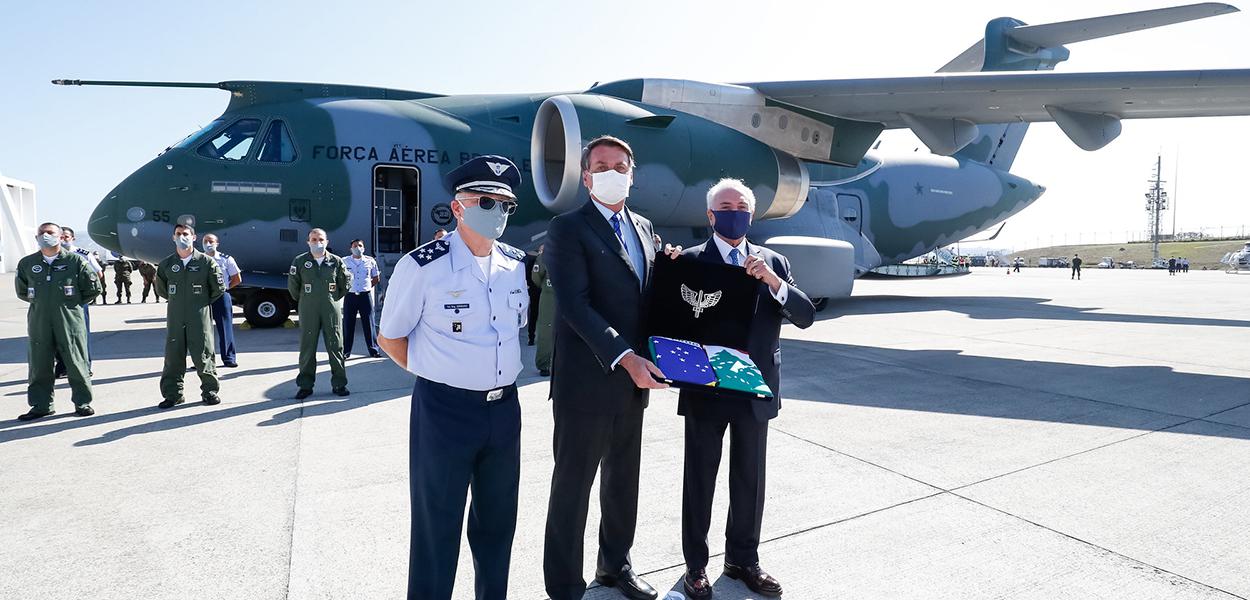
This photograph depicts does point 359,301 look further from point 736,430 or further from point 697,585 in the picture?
point 697,585

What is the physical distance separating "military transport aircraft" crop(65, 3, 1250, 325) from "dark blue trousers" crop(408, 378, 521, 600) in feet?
22.6

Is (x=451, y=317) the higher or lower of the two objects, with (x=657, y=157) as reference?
lower

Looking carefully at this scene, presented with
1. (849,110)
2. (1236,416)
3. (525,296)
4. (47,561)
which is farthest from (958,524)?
(849,110)

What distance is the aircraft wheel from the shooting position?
1151 cm

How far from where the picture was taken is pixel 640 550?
11.2ft

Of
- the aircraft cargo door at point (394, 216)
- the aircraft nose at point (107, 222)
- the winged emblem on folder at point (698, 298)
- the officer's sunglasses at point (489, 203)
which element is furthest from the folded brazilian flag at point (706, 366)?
the aircraft nose at point (107, 222)

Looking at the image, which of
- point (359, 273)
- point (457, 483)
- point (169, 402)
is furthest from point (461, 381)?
point (359, 273)

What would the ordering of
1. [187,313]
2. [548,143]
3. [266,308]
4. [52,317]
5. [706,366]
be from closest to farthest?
[706,366] → [52,317] → [187,313] → [548,143] → [266,308]

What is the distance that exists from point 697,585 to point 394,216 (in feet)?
31.5

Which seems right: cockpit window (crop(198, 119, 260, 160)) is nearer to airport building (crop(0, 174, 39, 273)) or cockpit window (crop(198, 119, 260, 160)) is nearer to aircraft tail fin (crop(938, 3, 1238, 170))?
aircraft tail fin (crop(938, 3, 1238, 170))

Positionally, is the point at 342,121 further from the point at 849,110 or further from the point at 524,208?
the point at 849,110

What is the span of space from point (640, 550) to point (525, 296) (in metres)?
1.48

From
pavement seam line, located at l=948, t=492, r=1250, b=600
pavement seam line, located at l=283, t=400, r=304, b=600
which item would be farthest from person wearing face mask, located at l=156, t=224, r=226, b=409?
pavement seam line, located at l=948, t=492, r=1250, b=600

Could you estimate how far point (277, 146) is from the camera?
10.1 m
